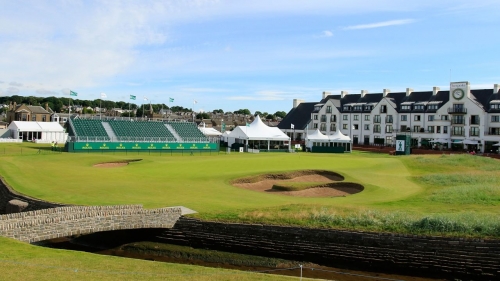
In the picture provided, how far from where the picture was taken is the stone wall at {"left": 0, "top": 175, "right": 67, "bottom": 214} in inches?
1129

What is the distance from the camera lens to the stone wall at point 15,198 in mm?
28664

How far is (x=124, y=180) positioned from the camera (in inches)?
1565

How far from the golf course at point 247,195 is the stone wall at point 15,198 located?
0.73 m

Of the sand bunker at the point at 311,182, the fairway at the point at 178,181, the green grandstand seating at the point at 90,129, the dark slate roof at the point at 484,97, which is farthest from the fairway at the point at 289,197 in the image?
Result: the dark slate roof at the point at 484,97

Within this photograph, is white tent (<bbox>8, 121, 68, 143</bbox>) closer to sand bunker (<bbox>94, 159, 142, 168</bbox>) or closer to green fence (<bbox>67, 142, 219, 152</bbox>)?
green fence (<bbox>67, 142, 219, 152</bbox>)

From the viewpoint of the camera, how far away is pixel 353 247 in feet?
76.6

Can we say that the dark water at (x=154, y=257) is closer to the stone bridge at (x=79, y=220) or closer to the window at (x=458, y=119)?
the stone bridge at (x=79, y=220)

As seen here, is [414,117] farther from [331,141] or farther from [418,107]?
[331,141]

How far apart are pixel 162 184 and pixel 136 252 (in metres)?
12.4

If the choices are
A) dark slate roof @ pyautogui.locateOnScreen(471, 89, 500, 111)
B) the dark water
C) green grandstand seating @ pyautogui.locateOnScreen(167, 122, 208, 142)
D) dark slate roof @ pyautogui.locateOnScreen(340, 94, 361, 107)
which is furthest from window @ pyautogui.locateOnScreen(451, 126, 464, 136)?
the dark water

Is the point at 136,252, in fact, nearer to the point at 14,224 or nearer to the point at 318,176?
the point at 14,224

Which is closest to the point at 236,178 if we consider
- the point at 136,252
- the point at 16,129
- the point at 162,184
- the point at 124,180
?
the point at 162,184

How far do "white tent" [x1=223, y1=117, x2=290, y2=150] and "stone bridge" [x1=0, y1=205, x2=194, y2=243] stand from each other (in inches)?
2137

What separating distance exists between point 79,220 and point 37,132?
3086 inches
